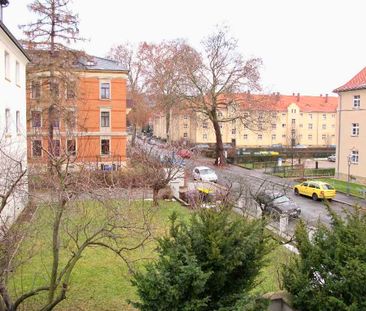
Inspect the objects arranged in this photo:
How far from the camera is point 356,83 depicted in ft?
112

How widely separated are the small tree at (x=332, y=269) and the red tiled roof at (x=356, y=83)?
28.1 m

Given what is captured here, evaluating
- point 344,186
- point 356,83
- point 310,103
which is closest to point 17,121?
point 344,186

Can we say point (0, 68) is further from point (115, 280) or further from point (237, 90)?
point (237, 90)

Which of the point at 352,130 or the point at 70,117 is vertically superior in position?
the point at 70,117

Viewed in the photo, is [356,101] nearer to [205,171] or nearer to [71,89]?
[205,171]

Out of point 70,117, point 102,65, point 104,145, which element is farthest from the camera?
point 104,145

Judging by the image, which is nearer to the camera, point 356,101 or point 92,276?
point 92,276

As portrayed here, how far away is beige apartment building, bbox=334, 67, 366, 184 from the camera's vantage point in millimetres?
33094

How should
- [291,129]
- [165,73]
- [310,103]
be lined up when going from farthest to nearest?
[310,103] < [291,129] < [165,73]

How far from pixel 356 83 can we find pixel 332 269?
30.7 metres

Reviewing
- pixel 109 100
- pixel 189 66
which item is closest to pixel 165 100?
pixel 189 66

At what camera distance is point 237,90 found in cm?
4125

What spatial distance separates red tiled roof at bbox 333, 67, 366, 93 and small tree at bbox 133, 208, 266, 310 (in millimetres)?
29944

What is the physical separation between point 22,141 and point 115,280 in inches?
437
